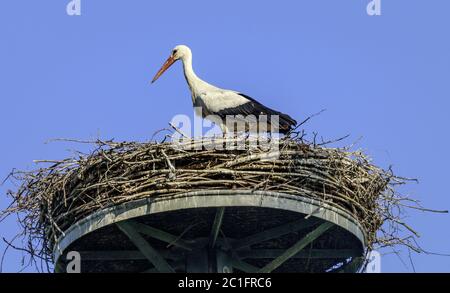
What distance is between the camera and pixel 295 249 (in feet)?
44.2

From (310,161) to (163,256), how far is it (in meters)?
2.02

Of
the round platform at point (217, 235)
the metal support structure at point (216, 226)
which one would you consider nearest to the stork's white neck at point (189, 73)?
the round platform at point (217, 235)

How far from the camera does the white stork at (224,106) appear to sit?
14.9 metres

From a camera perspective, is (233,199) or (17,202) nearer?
(233,199)

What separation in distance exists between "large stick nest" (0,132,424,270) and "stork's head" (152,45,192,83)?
3611 millimetres

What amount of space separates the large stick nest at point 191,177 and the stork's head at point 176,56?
3611mm

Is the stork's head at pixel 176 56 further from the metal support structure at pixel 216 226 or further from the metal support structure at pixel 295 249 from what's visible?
the metal support structure at pixel 295 249

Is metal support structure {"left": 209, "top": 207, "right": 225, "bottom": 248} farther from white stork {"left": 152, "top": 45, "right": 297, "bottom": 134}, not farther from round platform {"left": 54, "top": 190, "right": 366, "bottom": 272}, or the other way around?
white stork {"left": 152, "top": 45, "right": 297, "bottom": 134}

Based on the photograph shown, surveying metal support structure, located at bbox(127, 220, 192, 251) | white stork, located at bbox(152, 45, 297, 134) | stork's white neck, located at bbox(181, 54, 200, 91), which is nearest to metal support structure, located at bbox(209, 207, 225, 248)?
metal support structure, located at bbox(127, 220, 192, 251)

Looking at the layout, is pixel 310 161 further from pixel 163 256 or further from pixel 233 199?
pixel 163 256

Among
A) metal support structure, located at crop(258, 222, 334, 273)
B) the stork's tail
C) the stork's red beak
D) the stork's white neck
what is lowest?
metal support structure, located at crop(258, 222, 334, 273)

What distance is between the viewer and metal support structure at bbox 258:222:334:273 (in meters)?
13.2
